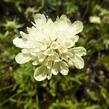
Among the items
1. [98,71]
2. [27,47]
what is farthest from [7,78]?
[27,47]

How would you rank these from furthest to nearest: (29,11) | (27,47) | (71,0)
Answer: (71,0), (29,11), (27,47)

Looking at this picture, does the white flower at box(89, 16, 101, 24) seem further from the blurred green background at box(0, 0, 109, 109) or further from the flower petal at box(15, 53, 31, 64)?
the flower petal at box(15, 53, 31, 64)

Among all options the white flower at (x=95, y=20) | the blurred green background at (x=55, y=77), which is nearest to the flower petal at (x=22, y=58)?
the blurred green background at (x=55, y=77)

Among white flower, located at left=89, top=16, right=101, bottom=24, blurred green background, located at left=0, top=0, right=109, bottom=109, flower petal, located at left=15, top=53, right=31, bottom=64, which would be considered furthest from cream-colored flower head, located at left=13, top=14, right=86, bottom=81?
white flower, located at left=89, top=16, right=101, bottom=24

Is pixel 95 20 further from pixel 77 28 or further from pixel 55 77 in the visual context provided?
pixel 77 28

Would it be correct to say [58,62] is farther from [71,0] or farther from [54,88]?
[71,0]

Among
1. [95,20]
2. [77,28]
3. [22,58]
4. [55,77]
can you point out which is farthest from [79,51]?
[95,20]
